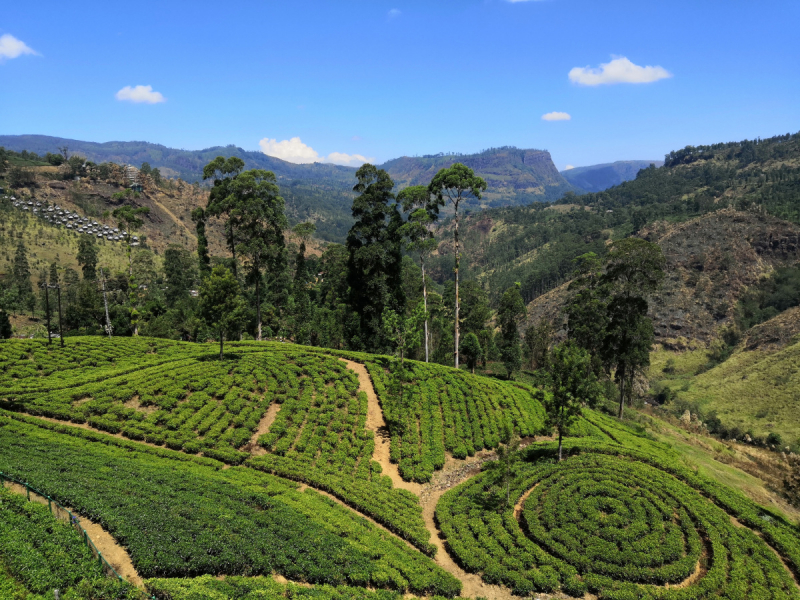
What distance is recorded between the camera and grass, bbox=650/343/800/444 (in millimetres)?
58781

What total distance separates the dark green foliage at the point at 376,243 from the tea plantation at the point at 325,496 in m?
11.9

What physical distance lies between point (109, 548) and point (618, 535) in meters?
24.4

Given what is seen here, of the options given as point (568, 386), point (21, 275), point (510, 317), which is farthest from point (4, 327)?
point (510, 317)

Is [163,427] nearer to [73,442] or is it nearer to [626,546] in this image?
[73,442]

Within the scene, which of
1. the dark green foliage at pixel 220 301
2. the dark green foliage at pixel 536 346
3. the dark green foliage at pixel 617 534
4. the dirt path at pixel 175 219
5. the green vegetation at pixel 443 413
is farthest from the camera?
the dirt path at pixel 175 219

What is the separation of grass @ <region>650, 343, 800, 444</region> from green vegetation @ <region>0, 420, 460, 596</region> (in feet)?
200

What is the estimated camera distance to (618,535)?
2230cm

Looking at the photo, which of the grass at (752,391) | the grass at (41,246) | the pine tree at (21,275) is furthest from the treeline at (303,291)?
the grass at (752,391)

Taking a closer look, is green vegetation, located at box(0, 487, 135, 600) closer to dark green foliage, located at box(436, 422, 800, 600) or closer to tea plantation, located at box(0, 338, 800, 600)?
tea plantation, located at box(0, 338, 800, 600)

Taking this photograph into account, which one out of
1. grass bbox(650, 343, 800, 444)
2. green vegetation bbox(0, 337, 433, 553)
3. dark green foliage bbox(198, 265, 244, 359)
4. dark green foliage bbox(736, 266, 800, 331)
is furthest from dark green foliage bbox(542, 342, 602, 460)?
dark green foliage bbox(736, 266, 800, 331)

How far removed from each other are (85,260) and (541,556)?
109 m

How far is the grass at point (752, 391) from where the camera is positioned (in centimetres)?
5878

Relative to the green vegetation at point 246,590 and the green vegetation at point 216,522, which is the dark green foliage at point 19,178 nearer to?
the green vegetation at point 216,522

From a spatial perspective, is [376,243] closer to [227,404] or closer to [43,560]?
[227,404]
